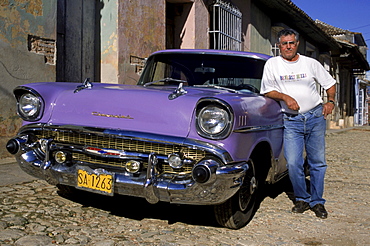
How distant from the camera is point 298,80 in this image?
3.59 meters

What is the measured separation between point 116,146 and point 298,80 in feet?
5.31

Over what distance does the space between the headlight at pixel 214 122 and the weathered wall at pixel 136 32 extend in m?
4.80

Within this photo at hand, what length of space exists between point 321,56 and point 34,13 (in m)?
17.6

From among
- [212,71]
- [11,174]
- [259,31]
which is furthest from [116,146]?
[259,31]

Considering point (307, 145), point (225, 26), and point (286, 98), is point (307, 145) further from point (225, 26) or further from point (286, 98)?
point (225, 26)

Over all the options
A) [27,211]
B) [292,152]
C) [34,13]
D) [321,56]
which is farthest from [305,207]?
[321,56]

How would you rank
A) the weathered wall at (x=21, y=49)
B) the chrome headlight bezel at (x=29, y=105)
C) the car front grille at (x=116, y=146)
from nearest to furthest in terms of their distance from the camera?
1. the car front grille at (x=116, y=146)
2. the chrome headlight bezel at (x=29, y=105)
3. the weathered wall at (x=21, y=49)

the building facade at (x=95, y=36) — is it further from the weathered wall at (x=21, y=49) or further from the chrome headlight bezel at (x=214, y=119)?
the chrome headlight bezel at (x=214, y=119)

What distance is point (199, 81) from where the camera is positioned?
386 centimetres

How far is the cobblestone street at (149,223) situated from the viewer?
2.88 meters

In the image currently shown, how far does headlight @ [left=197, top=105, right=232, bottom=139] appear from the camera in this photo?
2758 millimetres

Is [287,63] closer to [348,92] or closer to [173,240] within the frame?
[173,240]

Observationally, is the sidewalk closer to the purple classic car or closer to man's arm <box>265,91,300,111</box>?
the purple classic car

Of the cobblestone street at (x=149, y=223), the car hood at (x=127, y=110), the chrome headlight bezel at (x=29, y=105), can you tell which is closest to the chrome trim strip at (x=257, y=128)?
the car hood at (x=127, y=110)
